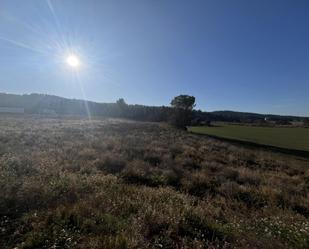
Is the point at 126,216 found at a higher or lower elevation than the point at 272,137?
higher

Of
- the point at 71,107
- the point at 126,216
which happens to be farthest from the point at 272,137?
the point at 71,107

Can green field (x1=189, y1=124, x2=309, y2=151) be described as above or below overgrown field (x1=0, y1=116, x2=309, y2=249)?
below

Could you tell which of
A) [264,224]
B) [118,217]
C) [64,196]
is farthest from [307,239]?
[64,196]

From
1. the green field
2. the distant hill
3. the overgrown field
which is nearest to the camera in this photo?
the overgrown field

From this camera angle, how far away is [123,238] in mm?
3916

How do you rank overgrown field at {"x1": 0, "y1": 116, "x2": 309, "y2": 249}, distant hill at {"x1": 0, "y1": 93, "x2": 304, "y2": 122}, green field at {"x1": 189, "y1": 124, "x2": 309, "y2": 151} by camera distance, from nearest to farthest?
overgrown field at {"x1": 0, "y1": 116, "x2": 309, "y2": 249}
green field at {"x1": 189, "y1": 124, "x2": 309, "y2": 151}
distant hill at {"x1": 0, "y1": 93, "x2": 304, "y2": 122}

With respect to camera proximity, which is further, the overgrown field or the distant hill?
the distant hill

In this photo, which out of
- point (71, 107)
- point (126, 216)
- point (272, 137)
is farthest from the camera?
point (71, 107)

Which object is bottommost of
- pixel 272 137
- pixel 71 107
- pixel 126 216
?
pixel 272 137

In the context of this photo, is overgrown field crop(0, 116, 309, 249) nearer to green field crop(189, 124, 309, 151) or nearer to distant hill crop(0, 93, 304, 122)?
green field crop(189, 124, 309, 151)

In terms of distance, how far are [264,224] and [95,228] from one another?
348cm

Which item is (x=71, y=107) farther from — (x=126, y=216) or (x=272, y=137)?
(x=126, y=216)

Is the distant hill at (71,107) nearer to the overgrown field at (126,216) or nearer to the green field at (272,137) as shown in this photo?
the green field at (272,137)

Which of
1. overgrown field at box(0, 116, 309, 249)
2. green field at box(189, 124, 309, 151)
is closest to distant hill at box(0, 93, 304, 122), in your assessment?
green field at box(189, 124, 309, 151)
